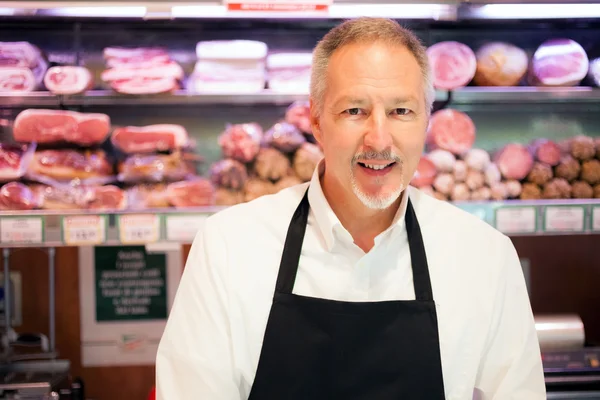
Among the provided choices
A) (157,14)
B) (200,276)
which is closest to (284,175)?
(157,14)

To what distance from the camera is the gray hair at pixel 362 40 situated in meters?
1.53

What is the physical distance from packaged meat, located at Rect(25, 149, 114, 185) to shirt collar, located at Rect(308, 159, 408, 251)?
1.10 m

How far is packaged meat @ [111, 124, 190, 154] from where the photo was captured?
249 cm

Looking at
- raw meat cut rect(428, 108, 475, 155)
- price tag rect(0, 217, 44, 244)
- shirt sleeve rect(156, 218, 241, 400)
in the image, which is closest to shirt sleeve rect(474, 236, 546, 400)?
shirt sleeve rect(156, 218, 241, 400)

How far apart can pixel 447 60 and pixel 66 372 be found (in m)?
1.94

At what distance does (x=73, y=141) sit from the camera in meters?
2.46

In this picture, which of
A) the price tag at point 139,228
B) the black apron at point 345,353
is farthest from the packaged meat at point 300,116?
the black apron at point 345,353

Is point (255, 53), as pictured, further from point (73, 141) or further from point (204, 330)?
point (204, 330)

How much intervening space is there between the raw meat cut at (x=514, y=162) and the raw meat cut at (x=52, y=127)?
5.41 feet

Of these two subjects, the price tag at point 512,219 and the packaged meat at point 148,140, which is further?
the packaged meat at point 148,140

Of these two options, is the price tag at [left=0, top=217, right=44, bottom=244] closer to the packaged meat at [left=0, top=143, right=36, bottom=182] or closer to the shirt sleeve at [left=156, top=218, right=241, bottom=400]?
the packaged meat at [left=0, top=143, right=36, bottom=182]

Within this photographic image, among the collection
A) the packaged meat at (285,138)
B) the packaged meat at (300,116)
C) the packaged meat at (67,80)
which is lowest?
the packaged meat at (285,138)

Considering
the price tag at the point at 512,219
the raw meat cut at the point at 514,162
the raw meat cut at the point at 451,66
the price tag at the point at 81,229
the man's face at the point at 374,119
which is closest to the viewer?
the man's face at the point at 374,119

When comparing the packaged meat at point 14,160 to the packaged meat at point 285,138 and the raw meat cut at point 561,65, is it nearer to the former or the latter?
the packaged meat at point 285,138
